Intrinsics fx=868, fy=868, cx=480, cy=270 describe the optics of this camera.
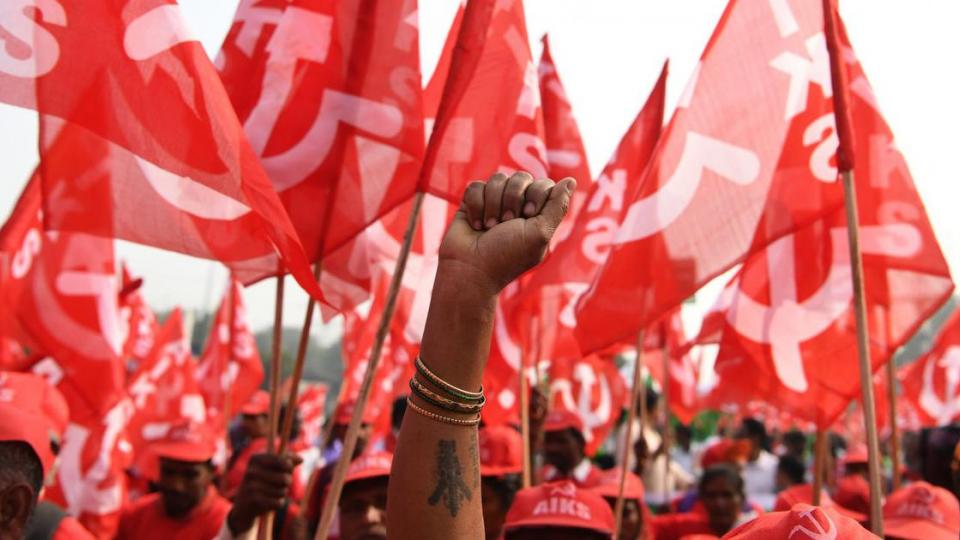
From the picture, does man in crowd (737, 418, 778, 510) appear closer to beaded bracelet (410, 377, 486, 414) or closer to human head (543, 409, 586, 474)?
human head (543, 409, 586, 474)

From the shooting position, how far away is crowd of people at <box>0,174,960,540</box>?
135 cm

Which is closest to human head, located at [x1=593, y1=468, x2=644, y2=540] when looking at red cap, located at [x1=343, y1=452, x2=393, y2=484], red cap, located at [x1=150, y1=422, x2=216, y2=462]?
red cap, located at [x1=343, y1=452, x2=393, y2=484]

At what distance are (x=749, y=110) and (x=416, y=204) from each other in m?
1.34

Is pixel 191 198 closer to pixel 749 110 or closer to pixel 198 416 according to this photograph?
pixel 749 110

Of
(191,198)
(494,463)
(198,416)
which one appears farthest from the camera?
(198,416)

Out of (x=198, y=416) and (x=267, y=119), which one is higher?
(x=267, y=119)

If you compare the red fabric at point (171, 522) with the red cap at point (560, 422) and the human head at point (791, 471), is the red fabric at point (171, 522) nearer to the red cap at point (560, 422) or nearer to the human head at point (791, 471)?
the red cap at point (560, 422)

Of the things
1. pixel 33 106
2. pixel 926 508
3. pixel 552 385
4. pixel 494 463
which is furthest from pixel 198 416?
pixel 926 508

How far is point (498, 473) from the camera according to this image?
4.35m

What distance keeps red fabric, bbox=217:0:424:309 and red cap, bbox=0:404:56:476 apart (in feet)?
3.17

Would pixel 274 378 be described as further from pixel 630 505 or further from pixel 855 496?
pixel 855 496

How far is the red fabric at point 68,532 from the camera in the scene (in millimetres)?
3029

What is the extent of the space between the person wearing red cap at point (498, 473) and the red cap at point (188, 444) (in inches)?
60.0

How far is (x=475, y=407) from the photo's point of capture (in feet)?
4.44
